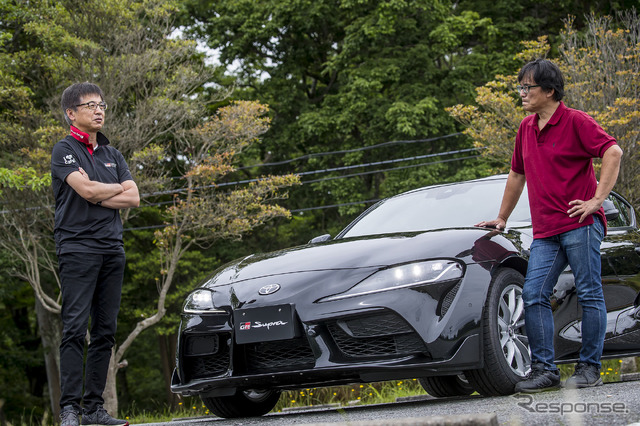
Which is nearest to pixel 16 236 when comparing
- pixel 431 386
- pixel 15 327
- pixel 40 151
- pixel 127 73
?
pixel 40 151

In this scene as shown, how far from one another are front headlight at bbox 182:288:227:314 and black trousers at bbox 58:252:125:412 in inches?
16.6

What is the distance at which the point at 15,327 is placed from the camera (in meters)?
28.5

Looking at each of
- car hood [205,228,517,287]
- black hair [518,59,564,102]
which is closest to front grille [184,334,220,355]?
car hood [205,228,517,287]

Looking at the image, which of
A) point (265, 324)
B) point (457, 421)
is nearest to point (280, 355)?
point (265, 324)

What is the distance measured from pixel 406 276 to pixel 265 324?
770 mm

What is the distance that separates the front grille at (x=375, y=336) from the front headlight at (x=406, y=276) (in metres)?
0.14

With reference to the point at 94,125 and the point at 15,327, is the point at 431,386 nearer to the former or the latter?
the point at 94,125

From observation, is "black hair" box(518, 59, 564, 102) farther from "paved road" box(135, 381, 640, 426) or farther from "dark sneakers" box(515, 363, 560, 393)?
"paved road" box(135, 381, 640, 426)

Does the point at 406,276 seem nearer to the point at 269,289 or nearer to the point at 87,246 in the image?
the point at 269,289

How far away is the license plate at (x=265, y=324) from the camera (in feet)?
13.5

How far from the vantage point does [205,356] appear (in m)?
4.43

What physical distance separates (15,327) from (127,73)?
15545 mm

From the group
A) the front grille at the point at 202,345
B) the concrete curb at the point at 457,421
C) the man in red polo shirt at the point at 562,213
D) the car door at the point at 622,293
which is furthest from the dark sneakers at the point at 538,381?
the concrete curb at the point at 457,421

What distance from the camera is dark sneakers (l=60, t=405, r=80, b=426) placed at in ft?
13.2
